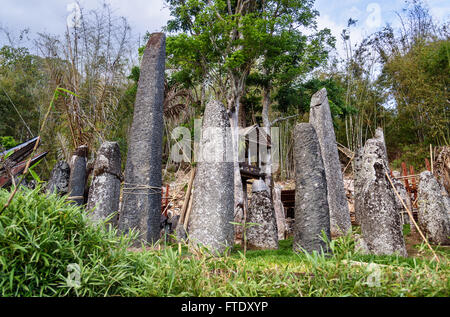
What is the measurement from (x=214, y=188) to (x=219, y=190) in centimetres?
8

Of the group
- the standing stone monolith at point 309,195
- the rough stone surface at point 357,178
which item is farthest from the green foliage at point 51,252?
the rough stone surface at point 357,178

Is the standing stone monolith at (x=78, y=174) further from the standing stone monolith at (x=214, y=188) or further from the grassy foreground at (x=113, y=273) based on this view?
the grassy foreground at (x=113, y=273)

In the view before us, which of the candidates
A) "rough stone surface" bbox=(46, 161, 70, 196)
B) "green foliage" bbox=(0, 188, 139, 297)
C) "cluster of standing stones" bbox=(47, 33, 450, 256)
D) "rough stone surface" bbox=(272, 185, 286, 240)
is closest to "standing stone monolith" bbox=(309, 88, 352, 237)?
"cluster of standing stones" bbox=(47, 33, 450, 256)

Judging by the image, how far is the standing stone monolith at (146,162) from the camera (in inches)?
201

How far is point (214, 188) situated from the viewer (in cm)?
453

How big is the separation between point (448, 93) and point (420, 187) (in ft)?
28.2

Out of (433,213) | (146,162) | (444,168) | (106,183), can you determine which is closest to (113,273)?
(146,162)

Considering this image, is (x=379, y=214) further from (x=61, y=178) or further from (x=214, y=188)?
(x=61, y=178)

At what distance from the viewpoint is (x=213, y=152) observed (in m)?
4.71

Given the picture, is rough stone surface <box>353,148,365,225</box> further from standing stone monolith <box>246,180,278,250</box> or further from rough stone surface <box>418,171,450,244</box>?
standing stone monolith <box>246,180,278,250</box>

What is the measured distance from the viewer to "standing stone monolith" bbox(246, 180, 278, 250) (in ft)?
20.0

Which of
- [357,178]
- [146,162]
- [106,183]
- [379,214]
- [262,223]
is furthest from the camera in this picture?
[357,178]

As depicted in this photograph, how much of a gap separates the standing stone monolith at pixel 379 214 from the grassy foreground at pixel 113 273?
331cm
